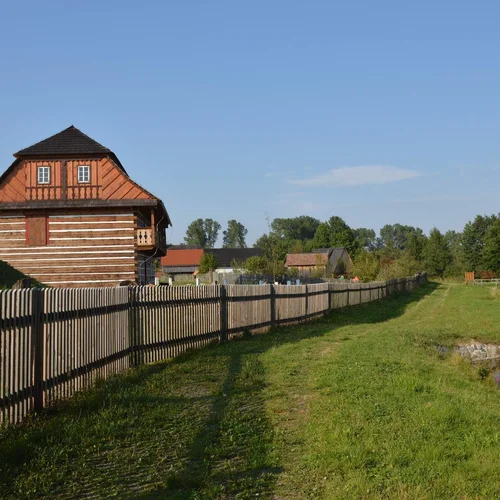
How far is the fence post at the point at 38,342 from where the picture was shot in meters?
7.48

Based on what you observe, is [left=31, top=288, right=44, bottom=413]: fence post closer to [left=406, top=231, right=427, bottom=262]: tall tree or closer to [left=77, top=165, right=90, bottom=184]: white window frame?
[left=77, top=165, right=90, bottom=184]: white window frame

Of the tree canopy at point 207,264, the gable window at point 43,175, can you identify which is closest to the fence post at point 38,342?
the gable window at point 43,175

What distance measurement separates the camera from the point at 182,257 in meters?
119

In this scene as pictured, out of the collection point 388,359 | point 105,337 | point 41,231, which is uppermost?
point 41,231

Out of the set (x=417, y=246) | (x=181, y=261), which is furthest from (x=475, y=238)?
(x=181, y=261)

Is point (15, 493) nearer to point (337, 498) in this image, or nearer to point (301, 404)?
point (337, 498)

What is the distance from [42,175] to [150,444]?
86.6ft

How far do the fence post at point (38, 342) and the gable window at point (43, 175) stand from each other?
2443 centimetres

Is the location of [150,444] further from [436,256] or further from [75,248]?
[436,256]

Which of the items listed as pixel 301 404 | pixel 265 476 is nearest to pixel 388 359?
pixel 301 404

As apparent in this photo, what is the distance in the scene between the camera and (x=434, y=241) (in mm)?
110375

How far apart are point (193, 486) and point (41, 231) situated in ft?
89.6

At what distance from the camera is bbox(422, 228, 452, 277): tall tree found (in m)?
109

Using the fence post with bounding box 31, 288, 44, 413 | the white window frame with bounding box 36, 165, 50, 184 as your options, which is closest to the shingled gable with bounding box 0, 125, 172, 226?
the white window frame with bounding box 36, 165, 50, 184
